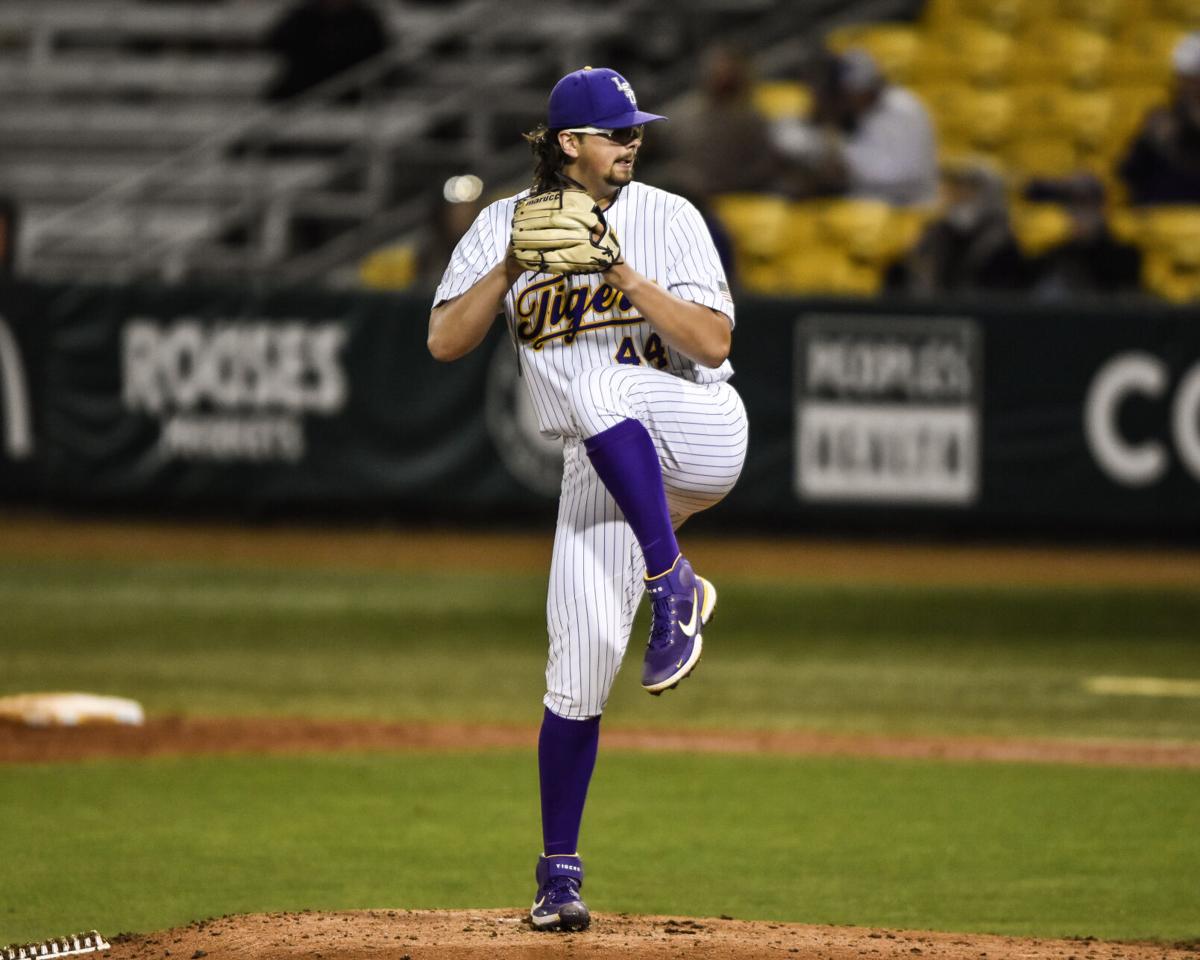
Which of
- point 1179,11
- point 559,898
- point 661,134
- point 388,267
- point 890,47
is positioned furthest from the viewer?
point 1179,11

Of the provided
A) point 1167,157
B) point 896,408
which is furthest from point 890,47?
point 896,408

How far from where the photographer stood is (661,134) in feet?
51.9

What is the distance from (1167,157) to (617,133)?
10.2 metres

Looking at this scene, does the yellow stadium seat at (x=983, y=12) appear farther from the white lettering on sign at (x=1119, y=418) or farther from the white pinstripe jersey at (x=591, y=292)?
the white pinstripe jersey at (x=591, y=292)

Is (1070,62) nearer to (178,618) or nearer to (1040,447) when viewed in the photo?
(1040,447)

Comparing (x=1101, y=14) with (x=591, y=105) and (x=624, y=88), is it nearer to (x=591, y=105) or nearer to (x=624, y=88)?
(x=624, y=88)

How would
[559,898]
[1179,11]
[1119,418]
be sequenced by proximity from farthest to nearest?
[1179,11], [1119,418], [559,898]

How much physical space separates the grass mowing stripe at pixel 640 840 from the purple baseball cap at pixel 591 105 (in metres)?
2.27

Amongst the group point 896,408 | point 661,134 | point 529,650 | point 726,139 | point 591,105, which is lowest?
point 529,650

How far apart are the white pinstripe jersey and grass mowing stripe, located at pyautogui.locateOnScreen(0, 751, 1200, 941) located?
175 cm

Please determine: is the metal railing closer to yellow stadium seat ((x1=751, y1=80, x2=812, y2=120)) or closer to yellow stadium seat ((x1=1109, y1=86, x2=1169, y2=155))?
yellow stadium seat ((x1=751, y1=80, x2=812, y2=120))

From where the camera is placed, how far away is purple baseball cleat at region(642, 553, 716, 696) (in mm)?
4395

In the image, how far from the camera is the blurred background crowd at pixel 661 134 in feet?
45.5

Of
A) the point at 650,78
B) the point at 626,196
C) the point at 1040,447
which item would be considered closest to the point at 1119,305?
the point at 1040,447
